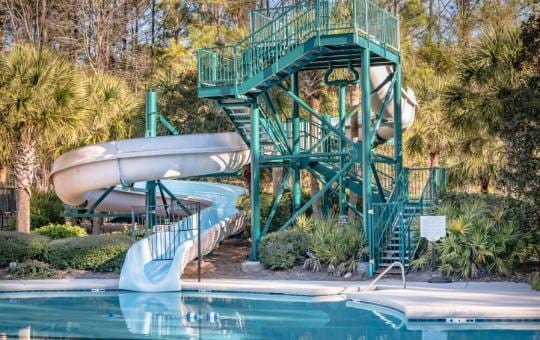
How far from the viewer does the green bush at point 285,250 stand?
21719mm

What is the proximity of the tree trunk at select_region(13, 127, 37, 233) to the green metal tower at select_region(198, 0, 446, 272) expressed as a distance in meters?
5.55

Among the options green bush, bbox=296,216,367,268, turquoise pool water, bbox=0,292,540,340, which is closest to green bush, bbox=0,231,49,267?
turquoise pool water, bbox=0,292,540,340

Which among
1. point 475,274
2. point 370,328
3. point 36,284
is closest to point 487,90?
point 475,274

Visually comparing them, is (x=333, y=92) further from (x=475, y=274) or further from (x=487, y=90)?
(x=475, y=274)

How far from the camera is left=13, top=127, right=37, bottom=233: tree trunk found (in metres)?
25.5

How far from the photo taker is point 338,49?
22125 millimetres

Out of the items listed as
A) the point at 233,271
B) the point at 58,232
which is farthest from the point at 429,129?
the point at 58,232

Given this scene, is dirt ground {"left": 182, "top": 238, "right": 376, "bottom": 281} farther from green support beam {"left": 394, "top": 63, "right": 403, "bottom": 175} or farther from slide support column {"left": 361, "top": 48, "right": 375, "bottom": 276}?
green support beam {"left": 394, "top": 63, "right": 403, "bottom": 175}

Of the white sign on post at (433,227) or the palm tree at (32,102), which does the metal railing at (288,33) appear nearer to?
the palm tree at (32,102)

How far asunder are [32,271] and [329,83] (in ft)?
29.2

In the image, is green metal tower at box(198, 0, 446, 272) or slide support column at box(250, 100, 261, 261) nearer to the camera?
green metal tower at box(198, 0, 446, 272)

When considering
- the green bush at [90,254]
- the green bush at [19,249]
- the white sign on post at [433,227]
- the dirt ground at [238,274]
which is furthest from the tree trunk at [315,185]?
the green bush at [19,249]

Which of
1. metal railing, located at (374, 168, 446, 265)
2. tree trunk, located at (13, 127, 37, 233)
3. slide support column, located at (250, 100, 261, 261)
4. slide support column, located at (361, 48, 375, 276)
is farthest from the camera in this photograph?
tree trunk, located at (13, 127, 37, 233)

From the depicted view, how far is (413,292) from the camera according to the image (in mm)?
16938
